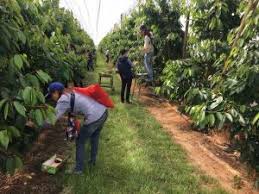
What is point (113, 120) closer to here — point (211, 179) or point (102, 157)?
point (102, 157)

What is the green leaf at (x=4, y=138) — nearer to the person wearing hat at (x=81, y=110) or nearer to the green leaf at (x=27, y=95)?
the green leaf at (x=27, y=95)

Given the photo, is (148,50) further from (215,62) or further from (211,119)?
(211,119)

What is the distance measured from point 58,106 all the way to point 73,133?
0.73 metres

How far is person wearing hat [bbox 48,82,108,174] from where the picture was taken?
18.8 ft

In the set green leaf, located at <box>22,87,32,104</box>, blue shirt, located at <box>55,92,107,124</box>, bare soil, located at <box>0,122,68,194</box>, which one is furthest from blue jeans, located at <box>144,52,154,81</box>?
green leaf, located at <box>22,87,32,104</box>

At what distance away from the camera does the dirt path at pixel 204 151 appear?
681 centimetres

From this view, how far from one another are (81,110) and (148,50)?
6.99 m

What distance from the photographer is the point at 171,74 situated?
10.4 metres

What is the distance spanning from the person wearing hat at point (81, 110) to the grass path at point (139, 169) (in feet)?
1.46

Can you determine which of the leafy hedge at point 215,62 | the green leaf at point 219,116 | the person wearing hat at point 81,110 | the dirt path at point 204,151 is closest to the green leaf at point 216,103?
the leafy hedge at point 215,62

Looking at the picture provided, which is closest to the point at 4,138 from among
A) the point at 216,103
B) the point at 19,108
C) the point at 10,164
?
the point at 19,108

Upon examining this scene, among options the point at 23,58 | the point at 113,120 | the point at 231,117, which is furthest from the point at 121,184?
the point at 113,120

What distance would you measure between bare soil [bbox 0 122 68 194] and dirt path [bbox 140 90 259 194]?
8.33 feet

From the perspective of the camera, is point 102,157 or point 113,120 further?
point 113,120
